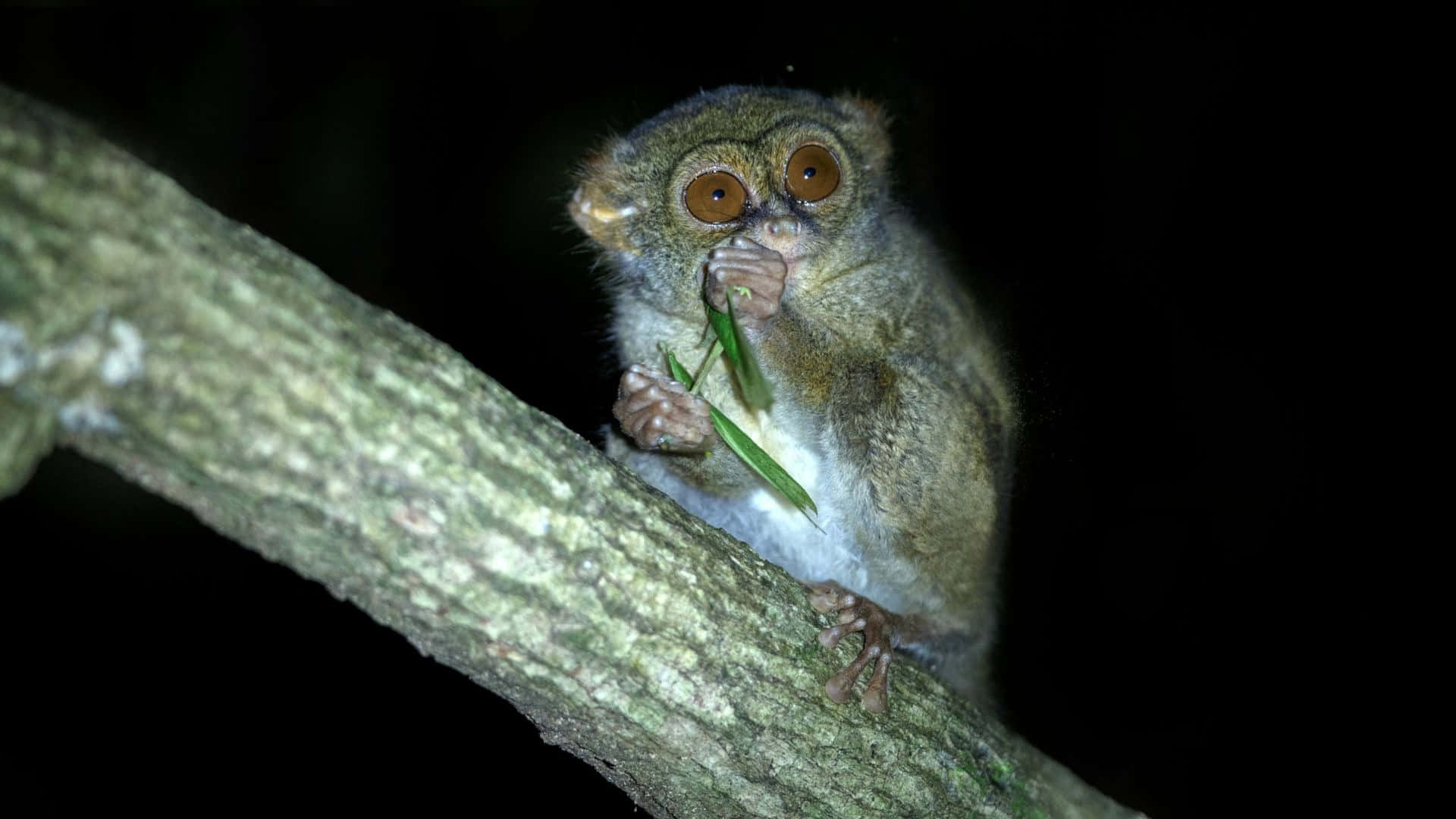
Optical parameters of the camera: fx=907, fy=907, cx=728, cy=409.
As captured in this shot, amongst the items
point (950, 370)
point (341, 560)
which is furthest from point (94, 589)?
point (950, 370)

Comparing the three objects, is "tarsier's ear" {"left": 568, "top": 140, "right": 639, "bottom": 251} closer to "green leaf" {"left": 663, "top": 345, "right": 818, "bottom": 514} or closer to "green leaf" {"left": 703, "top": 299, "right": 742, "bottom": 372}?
"green leaf" {"left": 703, "top": 299, "right": 742, "bottom": 372}

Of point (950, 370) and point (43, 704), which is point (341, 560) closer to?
point (950, 370)

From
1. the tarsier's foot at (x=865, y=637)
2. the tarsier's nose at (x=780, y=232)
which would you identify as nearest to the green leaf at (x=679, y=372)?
the tarsier's nose at (x=780, y=232)

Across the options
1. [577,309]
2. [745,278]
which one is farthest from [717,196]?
[577,309]

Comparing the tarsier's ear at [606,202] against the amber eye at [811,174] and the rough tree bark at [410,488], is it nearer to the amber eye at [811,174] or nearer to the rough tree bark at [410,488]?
the amber eye at [811,174]

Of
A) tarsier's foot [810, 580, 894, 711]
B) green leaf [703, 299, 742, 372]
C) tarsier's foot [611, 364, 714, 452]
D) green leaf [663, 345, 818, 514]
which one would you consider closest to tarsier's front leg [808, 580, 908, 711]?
tarsier's foot [810, 580, 894, 711]

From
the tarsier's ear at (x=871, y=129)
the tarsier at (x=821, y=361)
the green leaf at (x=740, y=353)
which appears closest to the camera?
the green leaf at (x=740, y=353)
